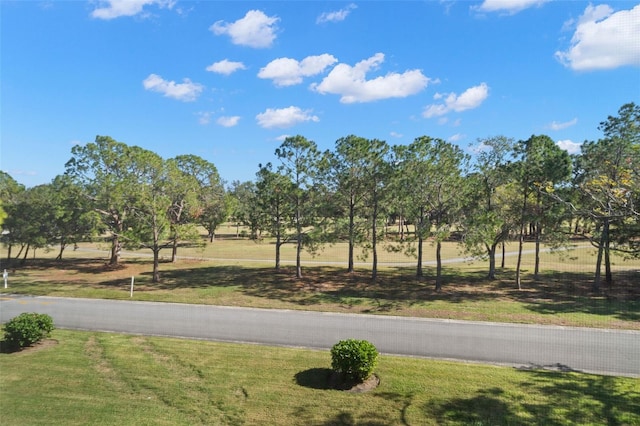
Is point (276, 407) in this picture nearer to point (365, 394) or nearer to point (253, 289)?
point (365, 394)

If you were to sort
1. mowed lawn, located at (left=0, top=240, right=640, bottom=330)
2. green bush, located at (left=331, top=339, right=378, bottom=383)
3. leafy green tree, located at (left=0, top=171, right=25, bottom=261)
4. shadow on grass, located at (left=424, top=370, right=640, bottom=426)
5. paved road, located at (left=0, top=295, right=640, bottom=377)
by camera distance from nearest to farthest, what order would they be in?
shadow on grass, located at (left=424, top=370, right=640, bottom=426)
green bush, located at (left=331, top=339, right=378, bottom=383)
paved road, located at (left=0, top=295, right=640, bottom=377)
mowed lawn, located at (left=0, top=240, right=640, bottom=330)
leafy green tree, located at (left=0, top=171, right=25, bottom=261)

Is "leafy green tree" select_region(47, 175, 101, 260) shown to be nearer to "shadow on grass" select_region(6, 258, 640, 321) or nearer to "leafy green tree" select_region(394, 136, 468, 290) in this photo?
"shadow on grass" select_region(6, 258, 640, 321)

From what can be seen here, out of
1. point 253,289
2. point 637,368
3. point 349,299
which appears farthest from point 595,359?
point 253,289

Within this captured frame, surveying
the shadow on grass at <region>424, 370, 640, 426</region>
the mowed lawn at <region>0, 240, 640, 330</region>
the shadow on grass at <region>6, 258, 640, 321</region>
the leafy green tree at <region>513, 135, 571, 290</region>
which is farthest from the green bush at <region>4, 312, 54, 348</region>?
the leafy green tree at <region>513, 135, 571, 290</region>

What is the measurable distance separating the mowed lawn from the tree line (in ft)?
4.66

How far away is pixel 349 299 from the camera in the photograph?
18406mm

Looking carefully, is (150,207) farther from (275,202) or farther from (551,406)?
(551,406)

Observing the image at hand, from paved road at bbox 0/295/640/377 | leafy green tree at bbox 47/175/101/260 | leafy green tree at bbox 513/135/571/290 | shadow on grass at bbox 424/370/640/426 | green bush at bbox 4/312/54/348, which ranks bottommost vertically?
paved road at bbox 0/295/640/377

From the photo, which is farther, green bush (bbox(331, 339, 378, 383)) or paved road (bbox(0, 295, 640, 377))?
paved road (bbox(0, 295, 640, 377))

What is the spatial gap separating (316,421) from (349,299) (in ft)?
38.0

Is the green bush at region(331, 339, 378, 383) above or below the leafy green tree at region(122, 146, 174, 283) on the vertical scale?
below

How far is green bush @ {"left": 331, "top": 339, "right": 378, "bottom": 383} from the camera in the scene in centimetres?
839

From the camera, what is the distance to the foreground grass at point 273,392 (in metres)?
6.96

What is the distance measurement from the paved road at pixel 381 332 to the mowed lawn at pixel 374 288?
1.30 m
